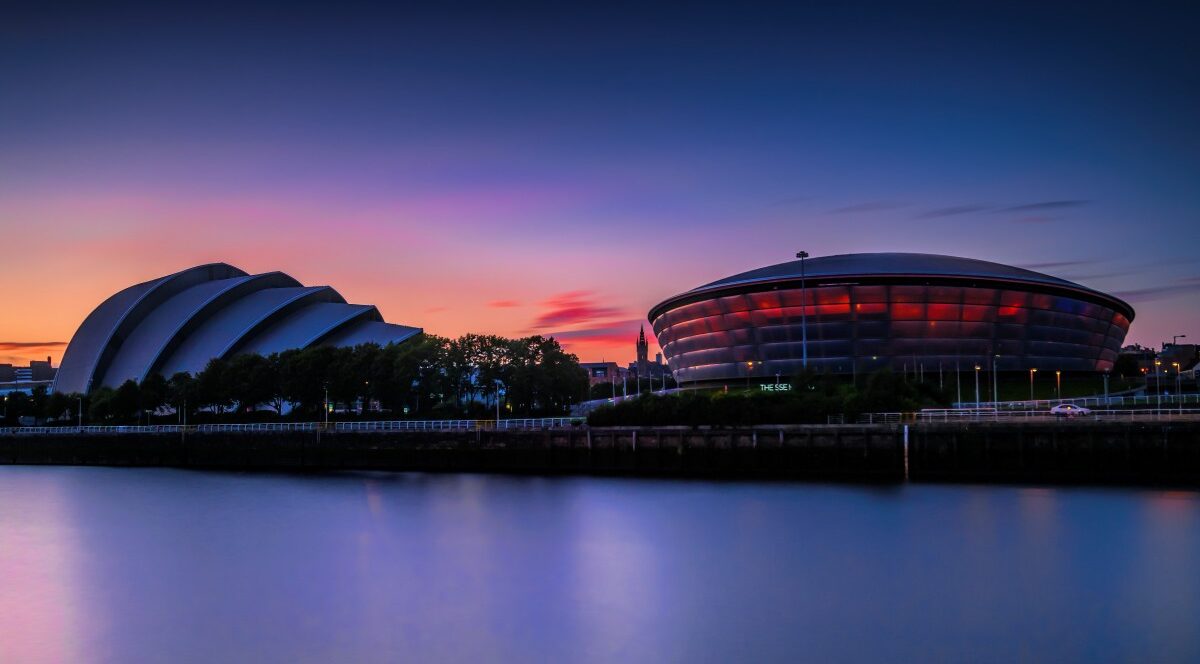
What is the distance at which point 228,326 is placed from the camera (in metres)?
103

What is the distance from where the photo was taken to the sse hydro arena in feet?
266

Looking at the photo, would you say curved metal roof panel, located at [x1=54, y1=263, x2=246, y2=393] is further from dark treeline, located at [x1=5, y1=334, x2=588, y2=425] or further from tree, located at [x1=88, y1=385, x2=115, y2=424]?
dark treeline, located at [x1=5, y1=334, x2=588, y2=425]

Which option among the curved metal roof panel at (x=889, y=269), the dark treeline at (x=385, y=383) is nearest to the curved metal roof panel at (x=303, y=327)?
the dark treeline at (x=385, y=383)

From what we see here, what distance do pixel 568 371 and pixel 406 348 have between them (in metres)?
14.5

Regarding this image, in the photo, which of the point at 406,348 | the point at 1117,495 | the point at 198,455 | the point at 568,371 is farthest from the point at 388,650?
the point at 406,348

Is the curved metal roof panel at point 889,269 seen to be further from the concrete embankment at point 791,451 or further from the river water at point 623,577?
the river water at point 623,577

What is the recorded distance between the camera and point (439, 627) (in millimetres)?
20969

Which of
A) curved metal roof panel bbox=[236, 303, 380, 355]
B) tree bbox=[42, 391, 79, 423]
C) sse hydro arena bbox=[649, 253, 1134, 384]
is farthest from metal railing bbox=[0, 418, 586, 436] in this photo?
sse hydro arena bbox=[649, 253, 1134, 384]

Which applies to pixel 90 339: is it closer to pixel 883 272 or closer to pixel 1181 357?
pixel 883 272

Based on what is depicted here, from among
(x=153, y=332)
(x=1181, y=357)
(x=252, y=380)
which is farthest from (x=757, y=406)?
(x=1181, y=357)

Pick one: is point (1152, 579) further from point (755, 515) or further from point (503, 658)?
point (503, 658)

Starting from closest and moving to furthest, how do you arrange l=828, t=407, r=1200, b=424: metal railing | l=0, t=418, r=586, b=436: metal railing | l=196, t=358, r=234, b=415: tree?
1. l=828, t=407, r=1200, b=424: metal railing
2. l=0, t=418, r=586, b=436: metal railing
3. l=196, t=358, r=234, b=415: tree

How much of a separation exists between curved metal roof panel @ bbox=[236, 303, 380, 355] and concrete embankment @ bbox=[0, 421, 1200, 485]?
132 ft

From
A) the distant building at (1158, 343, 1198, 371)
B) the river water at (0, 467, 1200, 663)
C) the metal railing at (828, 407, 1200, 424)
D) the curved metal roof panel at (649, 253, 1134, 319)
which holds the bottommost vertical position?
the river water at (0, 467, 1200, 663)
